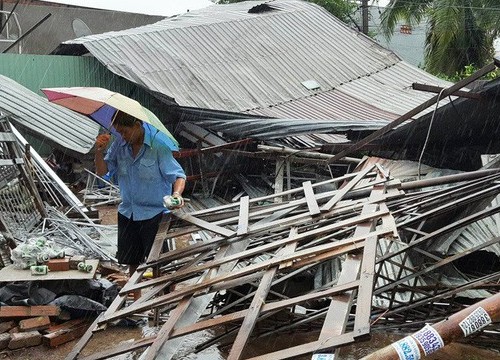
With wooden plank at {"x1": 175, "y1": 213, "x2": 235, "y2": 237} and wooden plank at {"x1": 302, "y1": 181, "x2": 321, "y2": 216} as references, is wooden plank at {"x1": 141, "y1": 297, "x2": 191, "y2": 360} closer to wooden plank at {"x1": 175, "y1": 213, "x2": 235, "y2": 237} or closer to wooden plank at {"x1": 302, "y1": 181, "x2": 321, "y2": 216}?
wooden plank at {"x1": 175, "y1": 213, "x2": 235, "y2": 237}

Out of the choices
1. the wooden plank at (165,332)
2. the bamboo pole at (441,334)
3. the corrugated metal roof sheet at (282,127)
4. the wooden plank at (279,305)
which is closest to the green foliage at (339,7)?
the corrugated metal roof sheet at (282,127)

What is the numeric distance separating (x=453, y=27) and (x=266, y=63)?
817 cm

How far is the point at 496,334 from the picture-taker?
441 centimetres

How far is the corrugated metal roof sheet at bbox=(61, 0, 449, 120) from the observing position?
481 inches

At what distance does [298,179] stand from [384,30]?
44.5 feet

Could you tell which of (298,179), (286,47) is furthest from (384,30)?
(298,179)

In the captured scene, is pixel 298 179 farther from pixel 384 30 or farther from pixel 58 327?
pixel 384 30

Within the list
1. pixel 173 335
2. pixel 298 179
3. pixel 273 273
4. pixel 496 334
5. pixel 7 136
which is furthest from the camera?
pixel 298 179

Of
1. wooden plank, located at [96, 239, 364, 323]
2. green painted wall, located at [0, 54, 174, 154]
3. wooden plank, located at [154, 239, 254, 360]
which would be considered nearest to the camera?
wooden plank, located at [154, 239, 254, 360]

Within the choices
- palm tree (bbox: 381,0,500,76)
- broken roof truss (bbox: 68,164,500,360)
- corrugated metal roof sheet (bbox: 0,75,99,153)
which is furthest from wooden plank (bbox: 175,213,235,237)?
palm tree (bbox: 381,0,500,76)

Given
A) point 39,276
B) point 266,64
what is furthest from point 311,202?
point 266,64

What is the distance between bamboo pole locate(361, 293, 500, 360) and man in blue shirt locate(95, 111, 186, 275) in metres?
2.89

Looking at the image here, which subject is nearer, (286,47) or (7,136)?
(7,136)

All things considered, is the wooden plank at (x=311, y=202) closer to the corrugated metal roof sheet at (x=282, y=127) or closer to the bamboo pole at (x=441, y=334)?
the bamboo pole at (x=441, y=334)
